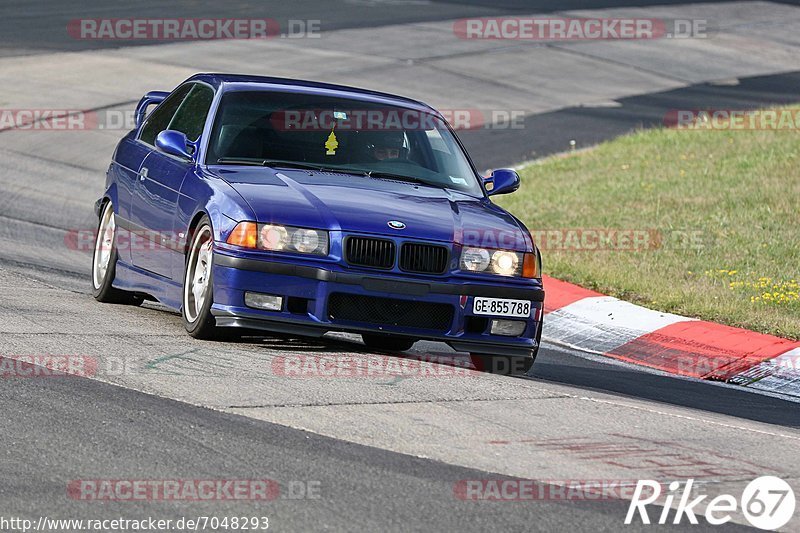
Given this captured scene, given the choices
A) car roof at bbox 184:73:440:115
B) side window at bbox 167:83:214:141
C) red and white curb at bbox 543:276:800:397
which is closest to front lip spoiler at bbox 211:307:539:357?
side window at bbox 167:83:214:141

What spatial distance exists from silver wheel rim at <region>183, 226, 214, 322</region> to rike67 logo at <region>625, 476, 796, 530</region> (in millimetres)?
3083

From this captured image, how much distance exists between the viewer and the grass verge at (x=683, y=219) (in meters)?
12.1

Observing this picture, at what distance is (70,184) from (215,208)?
9182mm

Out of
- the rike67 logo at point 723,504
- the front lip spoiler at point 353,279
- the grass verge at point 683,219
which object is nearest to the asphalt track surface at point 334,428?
the rike67 logo at point 723,504

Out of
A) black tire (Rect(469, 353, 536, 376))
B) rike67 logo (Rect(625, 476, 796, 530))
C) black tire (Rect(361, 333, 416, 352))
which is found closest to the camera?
rike67 logo (Rect(625, 476, 796, 530))

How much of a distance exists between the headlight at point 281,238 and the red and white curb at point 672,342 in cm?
343

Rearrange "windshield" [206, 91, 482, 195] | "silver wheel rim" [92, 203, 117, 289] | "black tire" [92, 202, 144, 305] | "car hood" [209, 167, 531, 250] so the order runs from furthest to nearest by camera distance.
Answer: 1. "silver wheel rim" [92, 203, 117, 289]
2. "black tire" [92, 202, 144, 305]
3. "windshield" [206, 91, 482, 195]
4. "car hood" [209, 167, 531, 250]

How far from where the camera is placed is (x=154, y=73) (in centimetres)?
2403

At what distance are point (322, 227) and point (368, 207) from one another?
0.37 meters

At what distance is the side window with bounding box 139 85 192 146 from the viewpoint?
397 inches

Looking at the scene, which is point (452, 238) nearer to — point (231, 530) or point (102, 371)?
point (102, 371)

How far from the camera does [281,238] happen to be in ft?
26.1

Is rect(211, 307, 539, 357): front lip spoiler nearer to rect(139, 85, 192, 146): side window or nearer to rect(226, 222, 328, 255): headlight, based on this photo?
rect(226, 222, 328, 255): headlight

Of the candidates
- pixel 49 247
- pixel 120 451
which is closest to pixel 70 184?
pixel 49 247
